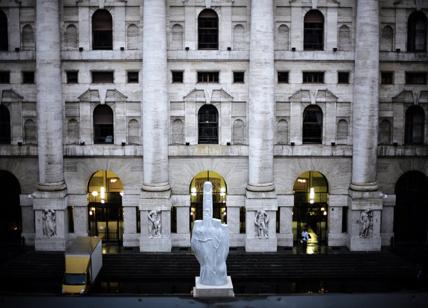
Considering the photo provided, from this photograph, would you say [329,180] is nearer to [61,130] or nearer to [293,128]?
[293,128]

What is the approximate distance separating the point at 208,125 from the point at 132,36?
9.14 m

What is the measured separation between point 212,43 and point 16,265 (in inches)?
881

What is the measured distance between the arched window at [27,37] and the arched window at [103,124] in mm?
7134

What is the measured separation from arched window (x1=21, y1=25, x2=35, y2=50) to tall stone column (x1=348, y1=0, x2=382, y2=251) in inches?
997

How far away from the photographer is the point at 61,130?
42969 millimetres

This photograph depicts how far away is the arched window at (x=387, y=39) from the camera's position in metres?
43.2

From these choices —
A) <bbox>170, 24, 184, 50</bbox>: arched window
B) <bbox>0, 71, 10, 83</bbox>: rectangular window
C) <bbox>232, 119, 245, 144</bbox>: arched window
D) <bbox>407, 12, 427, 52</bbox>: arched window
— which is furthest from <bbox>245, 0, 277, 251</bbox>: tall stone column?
<bbox>0, 71, 10, 83</bbox>: rectangular window

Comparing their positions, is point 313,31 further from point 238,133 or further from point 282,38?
point 238,133

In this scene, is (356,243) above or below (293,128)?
below

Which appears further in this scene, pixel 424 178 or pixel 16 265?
pixel 424 178

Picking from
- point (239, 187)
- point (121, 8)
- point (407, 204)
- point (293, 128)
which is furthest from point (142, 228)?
point (407, 204)

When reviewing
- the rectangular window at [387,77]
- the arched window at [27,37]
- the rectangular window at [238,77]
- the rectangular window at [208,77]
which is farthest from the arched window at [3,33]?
the rectangular window at [387,77]

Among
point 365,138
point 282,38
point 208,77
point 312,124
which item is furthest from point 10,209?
point 365,138

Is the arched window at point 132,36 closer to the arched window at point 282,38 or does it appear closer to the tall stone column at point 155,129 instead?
the tall stone column at point 155,129
